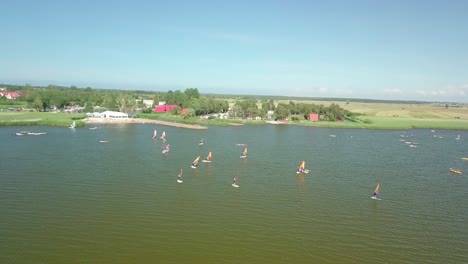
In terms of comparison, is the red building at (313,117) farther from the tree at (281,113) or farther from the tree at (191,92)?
the tree at (191,92)

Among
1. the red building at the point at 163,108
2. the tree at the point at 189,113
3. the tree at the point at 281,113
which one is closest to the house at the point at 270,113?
the tree at the point at 281,113

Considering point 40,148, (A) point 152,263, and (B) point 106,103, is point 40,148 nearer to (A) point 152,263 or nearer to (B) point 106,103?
(A) point 152,263

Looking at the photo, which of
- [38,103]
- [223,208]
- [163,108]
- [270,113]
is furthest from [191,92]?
[223,208]

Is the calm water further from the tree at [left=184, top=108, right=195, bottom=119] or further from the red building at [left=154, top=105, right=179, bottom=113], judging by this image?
the red building at [left=154, top=105, right=179, bottom=113]

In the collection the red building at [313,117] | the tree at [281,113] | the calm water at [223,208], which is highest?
the tree at [281,113]

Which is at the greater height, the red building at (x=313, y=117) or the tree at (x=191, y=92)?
the tree at (x=191, y=92)

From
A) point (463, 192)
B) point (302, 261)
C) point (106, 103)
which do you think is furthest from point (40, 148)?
point (106, 103)

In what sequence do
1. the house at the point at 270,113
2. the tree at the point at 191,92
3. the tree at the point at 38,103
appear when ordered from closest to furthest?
the tree at the point at 38,103 < the house at the point at 270,113 < the tree at the point at 191,92

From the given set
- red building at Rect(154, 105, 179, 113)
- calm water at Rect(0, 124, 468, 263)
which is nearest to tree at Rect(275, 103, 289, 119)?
red building at Rect(154, 105, 179, 113)

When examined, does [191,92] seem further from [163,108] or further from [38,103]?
[38,103]

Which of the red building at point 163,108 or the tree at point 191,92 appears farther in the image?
the tree at point 191,92
